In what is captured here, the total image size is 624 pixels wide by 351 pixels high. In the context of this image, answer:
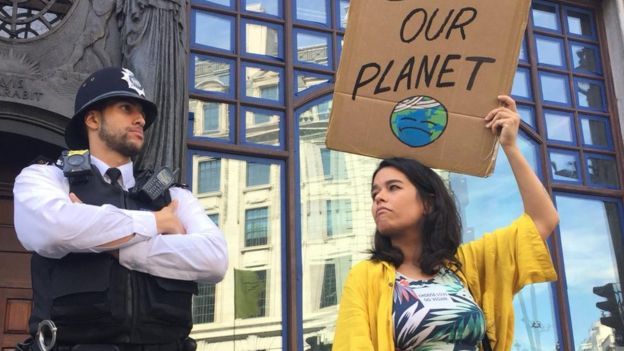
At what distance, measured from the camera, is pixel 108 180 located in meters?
3.11

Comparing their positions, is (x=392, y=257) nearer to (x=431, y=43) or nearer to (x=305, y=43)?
(x=431, y=43)

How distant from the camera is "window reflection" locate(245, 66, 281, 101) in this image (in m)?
7.66

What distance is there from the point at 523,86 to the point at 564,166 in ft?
3.19

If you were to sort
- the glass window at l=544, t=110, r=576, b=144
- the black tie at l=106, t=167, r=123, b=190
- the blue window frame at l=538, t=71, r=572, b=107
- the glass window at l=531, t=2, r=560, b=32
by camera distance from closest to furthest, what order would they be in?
the black tie at l=106, t=167, r=123, b=190, the glass window at l=544, t=110, r=576, b=144, the blue window frame at l=538, t=71, r=572, b=107, the glass window at l=531, t=2, r=560, b=32

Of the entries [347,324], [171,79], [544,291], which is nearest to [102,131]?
[347,324]

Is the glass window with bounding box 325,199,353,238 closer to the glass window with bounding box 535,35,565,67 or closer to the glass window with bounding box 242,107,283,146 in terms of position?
the glass window with bounding box 242,107,283,146

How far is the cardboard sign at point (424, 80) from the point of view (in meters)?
3.27

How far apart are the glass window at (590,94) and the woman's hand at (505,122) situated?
240 inches

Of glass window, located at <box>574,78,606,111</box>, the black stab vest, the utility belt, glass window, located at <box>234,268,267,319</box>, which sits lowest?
the utility belt

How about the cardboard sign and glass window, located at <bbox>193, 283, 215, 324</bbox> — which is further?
glass window, located at <bbox>193, 283, 215, 324</bbox>

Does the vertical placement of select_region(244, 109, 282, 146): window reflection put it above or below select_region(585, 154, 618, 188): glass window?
above

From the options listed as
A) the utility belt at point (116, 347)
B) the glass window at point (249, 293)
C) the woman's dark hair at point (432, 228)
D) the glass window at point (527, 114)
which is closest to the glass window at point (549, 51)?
the glass window at point (527, 114)

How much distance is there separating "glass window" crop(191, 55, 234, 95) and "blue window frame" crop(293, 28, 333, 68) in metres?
0.72

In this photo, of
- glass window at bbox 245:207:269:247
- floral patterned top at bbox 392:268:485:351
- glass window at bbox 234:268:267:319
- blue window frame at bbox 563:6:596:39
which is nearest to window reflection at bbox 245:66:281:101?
glass window at bbox 245:207:269:247
